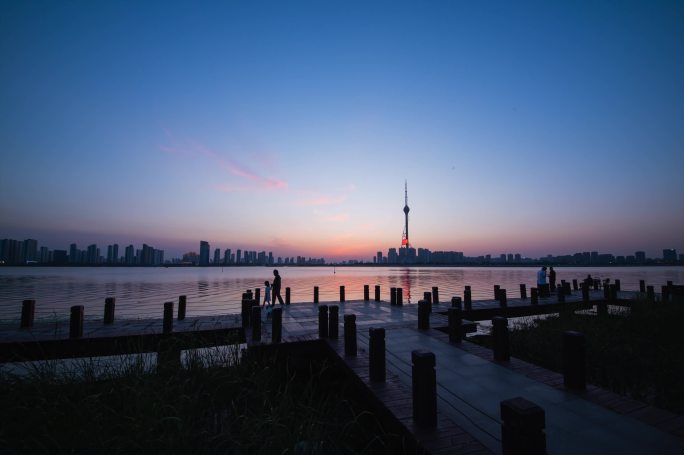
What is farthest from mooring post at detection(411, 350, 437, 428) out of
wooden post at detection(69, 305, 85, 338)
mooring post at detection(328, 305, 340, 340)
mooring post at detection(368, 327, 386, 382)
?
wooden post at detection(69, 305, 85, 338)

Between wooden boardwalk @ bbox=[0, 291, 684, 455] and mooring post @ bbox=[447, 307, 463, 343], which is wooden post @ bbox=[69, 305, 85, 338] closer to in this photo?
wooden boardwalk @ bbox=[0, 291, 684, 455]

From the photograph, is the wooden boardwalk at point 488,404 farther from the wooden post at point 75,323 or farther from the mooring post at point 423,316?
the wooden post at point 75,323

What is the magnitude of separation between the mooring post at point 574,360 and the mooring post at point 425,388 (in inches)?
118

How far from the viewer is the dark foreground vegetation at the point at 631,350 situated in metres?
8.15

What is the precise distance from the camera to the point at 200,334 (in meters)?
12.5

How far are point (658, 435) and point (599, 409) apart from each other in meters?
0.80

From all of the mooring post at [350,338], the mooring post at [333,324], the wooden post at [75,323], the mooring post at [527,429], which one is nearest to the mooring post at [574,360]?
the mooring post at [527,429]

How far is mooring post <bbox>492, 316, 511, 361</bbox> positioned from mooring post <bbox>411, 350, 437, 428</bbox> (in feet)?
11.9

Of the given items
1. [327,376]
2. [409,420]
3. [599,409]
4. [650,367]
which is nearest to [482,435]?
[409,420]

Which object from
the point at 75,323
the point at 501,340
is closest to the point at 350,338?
the point at 501,340

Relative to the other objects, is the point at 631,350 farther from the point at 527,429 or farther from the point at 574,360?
the point at 527,429

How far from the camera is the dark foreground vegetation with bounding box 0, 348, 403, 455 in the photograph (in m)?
3.63

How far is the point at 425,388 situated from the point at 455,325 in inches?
210

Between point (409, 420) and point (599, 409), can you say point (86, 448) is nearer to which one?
point (409, 420)
